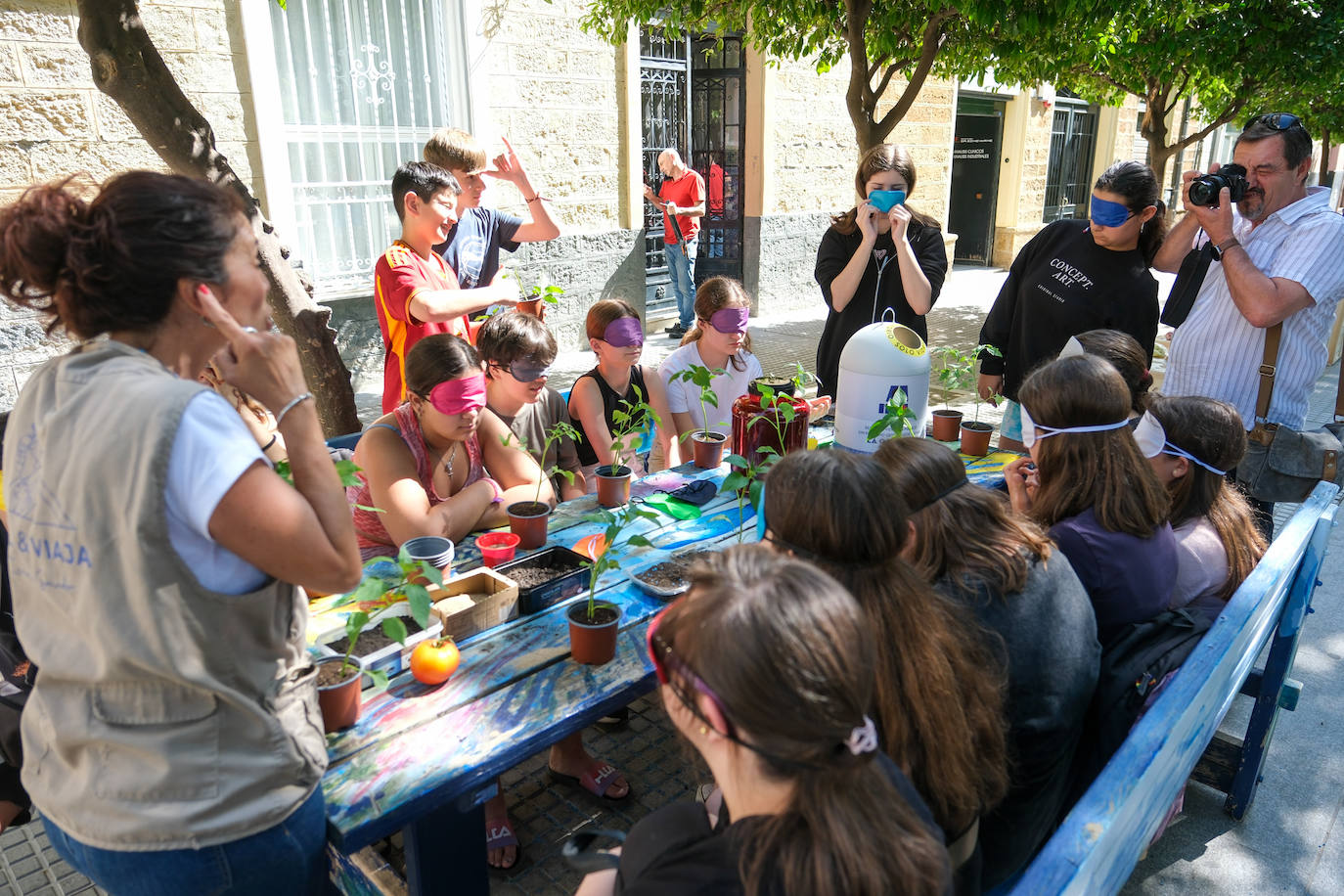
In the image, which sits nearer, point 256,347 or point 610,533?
point 256,347

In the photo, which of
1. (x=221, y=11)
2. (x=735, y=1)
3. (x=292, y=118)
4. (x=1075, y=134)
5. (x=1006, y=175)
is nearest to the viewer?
(x=735, y=1)

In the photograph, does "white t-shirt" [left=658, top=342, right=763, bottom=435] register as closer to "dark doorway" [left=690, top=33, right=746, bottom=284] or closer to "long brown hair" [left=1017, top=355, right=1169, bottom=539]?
"long brown hair" [left=1017, top=355, right=1169, bottom=539]

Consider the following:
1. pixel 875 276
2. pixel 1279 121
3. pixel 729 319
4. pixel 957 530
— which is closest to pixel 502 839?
pixel 957 530

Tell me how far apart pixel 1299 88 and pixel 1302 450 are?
17.5 ft

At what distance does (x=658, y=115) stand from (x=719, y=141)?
3.31 feet

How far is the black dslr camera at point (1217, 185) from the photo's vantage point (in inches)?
120

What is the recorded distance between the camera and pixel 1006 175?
14086 mm

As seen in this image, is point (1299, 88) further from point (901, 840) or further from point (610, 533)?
point (901, 840)

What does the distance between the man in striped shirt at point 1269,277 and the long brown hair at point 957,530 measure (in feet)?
6.51

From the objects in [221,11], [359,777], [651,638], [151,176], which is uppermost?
[221,11]

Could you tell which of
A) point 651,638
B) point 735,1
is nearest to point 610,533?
point 651,638

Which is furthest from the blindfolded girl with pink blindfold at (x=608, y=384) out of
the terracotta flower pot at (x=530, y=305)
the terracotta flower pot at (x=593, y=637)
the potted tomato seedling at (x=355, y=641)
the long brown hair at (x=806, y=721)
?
the long brown hair at (x=806, y=721)

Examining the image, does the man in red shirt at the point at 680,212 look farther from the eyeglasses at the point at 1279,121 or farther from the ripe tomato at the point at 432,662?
the ripe tomato at the point at 432,662

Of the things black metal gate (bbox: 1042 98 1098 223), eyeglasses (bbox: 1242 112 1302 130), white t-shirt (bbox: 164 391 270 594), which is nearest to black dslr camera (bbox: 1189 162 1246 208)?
eyeglasses (bbox: 1242 112 1302 130)
